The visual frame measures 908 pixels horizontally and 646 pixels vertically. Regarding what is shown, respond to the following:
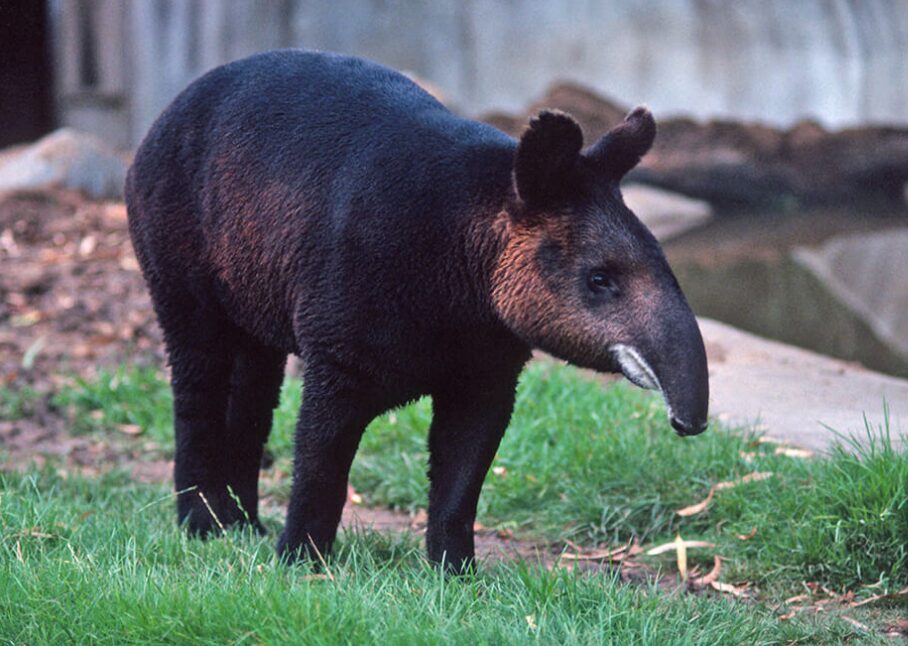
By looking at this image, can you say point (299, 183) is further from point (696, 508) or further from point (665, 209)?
point (665, 209)

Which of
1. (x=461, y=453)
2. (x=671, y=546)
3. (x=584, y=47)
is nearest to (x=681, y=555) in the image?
(x=671, y=546)

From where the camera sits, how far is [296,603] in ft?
12.3

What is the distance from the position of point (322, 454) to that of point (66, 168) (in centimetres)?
890

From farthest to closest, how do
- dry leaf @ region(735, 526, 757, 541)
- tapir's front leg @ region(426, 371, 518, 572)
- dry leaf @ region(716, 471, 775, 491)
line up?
dry leaf @ region(716, 471, 775, 491) → dry leaf @ region(735, 526, 757, 541) → tapir's front leg @ region(426, 371, 518, 572)

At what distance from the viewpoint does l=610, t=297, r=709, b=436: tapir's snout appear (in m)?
3.83

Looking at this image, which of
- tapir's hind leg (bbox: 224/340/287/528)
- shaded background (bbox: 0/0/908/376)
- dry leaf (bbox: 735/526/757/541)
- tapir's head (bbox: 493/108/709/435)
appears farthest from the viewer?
shaded background (bbox: 0/0/908/376)

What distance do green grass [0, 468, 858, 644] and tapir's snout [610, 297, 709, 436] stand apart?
2.08 ft

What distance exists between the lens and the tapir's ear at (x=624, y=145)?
14.2 ft

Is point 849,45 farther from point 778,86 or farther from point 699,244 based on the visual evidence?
point 699,244

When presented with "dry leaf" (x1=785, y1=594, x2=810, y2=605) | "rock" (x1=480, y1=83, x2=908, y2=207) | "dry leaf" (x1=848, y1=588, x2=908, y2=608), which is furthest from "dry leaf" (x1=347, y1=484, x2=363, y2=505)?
"rock" (x1=480, y1=83, x2=908, y2=207)

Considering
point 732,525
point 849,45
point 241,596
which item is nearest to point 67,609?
point 241,596

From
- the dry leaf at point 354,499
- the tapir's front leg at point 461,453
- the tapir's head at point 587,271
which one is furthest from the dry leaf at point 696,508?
the tapir's head at point 587,271

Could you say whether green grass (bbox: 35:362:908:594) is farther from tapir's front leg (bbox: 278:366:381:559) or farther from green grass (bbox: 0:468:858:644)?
tapir's front leg (bbox: 278:366:381:559)

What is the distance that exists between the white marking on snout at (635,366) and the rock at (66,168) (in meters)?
9.55
